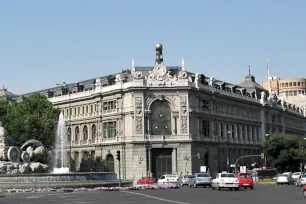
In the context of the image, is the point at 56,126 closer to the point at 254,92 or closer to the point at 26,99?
the point at 26,99

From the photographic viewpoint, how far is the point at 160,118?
85.8 metres

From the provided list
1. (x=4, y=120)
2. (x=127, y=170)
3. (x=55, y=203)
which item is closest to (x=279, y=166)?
(x=127, y=170)

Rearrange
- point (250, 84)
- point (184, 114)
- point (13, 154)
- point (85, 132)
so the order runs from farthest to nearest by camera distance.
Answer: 1. point (250, 84)
2. point (85, 132)
3. point (184, 114)
4. point (13, 154)

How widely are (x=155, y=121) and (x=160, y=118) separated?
918 mm

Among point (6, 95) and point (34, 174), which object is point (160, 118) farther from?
point (6, 95)

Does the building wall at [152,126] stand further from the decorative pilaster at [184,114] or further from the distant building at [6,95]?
the distant building at [6,95]

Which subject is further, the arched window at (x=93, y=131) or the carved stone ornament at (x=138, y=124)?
the arched window at (x=93, y=131)

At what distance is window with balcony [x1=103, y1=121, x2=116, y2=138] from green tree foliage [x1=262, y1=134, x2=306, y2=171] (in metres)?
28.4

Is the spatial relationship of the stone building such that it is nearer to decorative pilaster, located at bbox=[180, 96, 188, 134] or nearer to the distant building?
decorative pilaster, located at bbox=[180, 96, 188, 134]

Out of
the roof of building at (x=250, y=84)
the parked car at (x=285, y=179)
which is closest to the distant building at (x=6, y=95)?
the roof of building at (x=250, y=84)

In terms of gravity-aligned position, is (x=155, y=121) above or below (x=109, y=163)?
above

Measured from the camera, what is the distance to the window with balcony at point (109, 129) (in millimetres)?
88438

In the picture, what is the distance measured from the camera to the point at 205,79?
323ft

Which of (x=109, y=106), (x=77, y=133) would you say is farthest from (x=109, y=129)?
(x=77, y=133)
